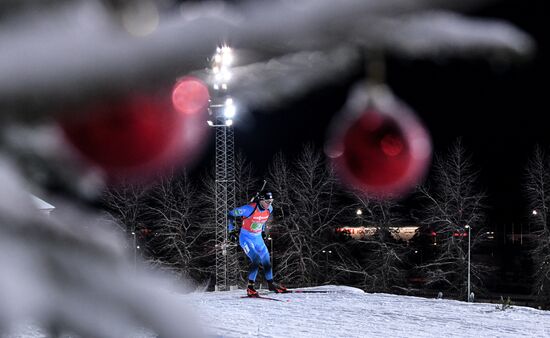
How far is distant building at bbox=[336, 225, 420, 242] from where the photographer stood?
94.7ft

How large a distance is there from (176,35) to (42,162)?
0.99ft

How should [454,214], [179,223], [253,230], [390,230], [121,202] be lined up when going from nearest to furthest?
[121,202] → [253,230] → [454,214] → [179,223] → [390,230]

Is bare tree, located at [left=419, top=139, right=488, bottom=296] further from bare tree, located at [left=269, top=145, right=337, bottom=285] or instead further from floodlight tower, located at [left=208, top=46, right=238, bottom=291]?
floodlight tower, located at [left=208, top=46, right=238, bottom=291]

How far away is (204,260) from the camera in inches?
1167

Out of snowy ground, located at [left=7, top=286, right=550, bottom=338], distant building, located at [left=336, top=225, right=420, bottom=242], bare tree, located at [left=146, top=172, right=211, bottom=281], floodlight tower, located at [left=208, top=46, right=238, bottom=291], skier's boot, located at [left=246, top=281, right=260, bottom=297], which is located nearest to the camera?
floodlight tower, located at [left=208, top=46, right=238, bottom=291]

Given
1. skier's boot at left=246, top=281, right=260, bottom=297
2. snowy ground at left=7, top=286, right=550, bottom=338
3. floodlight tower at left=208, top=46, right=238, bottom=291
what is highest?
floodlight tower at left=208, top=46, right=238, bottom=291

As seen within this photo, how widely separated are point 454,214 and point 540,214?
3.70 m

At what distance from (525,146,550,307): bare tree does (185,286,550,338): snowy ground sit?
54.2ft

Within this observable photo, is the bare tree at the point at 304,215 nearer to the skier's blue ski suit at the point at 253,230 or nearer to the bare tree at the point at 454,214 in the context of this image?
the bare tree at the point at 454,214

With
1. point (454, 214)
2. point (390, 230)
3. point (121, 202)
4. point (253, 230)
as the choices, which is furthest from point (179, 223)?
point (121, 202)

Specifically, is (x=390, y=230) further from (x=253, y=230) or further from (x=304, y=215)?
(x=253, y=230)

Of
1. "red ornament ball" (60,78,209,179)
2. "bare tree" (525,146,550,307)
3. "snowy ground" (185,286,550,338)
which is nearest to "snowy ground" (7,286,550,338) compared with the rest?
"snowy ground" (185,286,550,338)

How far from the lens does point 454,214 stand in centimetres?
2688

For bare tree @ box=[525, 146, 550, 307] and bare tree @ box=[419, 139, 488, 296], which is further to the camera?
bare tree @ box=[419, 139, 488, 296]
